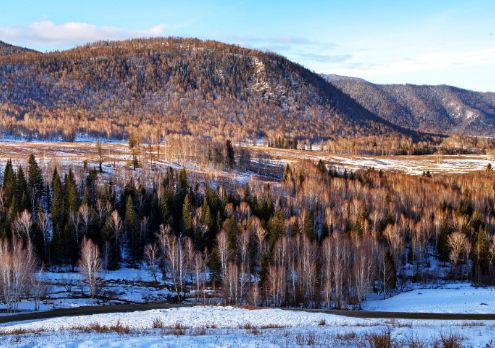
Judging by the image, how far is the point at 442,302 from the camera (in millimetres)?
61312

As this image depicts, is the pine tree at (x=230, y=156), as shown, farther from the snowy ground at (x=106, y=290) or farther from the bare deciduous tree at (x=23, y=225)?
the bare deciduous tree at (x=23, y=225)

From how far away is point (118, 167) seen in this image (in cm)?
15150

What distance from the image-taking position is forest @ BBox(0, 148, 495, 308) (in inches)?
2665

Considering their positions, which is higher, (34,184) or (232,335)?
(232,335)

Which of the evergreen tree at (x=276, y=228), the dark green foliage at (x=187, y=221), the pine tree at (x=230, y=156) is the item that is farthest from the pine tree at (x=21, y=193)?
the pine tree at (x=230, y=156)

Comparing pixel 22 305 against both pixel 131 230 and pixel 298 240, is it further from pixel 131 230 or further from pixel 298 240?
pixel 298 240

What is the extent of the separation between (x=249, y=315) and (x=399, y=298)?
35.1 meters

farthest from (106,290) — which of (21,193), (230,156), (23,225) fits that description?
(230,156)

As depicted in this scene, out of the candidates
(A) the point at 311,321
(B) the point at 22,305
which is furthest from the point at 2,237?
(A) the point at 311,321

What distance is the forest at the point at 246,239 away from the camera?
67688mm

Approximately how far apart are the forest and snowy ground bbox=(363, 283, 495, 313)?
14.7 feet

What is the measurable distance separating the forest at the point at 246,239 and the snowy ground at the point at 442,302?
448cm

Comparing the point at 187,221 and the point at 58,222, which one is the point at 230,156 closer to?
the point at 187,221

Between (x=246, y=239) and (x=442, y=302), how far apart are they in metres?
33.6
